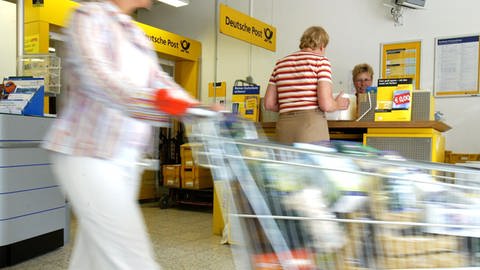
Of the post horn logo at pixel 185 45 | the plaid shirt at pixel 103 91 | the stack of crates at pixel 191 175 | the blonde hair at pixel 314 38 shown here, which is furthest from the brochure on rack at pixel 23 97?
the post horn logo at pixel 185 45

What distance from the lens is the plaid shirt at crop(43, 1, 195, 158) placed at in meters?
1.09

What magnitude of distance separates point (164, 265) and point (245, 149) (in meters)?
2.09

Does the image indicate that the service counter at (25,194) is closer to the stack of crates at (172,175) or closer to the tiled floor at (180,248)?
the tiled floor at (180,248)

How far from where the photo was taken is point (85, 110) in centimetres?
116

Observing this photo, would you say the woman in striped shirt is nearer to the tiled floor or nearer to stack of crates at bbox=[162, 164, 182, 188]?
the tiled floor

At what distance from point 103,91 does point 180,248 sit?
2.60 m

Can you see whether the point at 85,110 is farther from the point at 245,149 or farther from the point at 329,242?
the point at 329,242

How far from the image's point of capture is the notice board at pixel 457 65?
5129mm

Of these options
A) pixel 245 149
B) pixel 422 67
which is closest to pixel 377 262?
pixel 245 149

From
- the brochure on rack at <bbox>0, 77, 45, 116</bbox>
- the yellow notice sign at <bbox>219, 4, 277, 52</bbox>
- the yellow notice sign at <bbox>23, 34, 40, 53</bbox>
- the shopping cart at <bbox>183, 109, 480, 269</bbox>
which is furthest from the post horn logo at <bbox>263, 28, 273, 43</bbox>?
the shopping cart at <bbox>183, 109, 480, 269</bbox>

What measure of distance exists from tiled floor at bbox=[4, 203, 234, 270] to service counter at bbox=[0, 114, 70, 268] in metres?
0.12

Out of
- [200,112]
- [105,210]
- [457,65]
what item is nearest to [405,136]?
[200,112]

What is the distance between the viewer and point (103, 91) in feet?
3.59

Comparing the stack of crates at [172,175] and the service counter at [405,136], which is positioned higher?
the service counter at [405,136]
